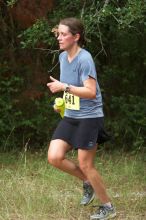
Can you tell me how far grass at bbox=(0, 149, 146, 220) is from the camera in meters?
5.25

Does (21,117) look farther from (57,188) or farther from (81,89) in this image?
(81,89)

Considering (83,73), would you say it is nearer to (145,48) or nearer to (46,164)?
(46,164)

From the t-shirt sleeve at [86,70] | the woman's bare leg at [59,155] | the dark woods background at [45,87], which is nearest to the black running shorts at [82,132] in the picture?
the woman's bare leg at [59,155]

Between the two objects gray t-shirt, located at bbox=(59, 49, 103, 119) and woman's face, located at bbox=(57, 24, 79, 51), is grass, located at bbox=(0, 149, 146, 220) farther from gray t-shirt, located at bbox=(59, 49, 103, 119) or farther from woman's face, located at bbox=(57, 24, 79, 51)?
woman's face, located at bbox=(57, 24, 79, 51)

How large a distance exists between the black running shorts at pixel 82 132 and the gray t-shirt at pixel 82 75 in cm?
6

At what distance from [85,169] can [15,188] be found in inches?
61.6

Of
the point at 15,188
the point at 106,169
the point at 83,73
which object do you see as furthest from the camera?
the point at 106,169

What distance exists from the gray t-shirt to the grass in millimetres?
1015

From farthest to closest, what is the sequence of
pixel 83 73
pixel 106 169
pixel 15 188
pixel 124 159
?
pixel 124 159 < pixel 106 169 < pixel 15 188 < pixel 83 73

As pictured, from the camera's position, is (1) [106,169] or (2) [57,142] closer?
(2) [57,142]

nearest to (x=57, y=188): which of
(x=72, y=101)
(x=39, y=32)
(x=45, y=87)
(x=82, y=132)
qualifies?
(x=82, y=132)

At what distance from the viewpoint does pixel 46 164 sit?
786 centimetres

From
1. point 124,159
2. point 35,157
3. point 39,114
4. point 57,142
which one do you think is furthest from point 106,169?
point 57,142

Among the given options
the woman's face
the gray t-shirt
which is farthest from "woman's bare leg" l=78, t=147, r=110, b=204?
the woman's face
